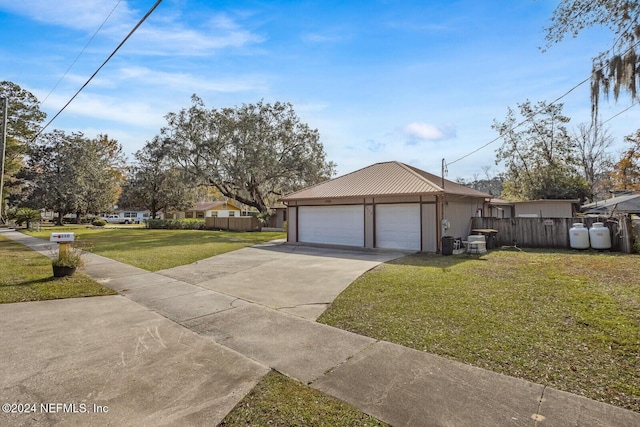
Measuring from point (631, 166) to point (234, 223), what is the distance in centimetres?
2889

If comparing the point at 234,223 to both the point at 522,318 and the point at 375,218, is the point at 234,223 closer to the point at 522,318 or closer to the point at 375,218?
the point at 375,218

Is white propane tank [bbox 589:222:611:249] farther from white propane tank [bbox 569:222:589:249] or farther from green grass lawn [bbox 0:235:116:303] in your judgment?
green grass lawn [bbox 0:235:116:303]

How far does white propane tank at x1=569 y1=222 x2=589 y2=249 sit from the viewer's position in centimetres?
1152

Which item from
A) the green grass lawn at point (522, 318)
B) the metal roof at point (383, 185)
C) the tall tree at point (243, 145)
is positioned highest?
the tall tree at point (243, 145)

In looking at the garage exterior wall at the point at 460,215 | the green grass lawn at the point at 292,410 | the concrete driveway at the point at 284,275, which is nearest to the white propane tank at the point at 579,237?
the garage exterior wall at the point at 460,215

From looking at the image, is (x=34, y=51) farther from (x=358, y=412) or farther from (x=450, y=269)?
(x=450, y=269)

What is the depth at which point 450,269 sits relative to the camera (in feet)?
28.2

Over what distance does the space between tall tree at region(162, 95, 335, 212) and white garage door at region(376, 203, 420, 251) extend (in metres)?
11.5

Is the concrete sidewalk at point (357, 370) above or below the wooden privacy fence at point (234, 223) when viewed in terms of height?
below

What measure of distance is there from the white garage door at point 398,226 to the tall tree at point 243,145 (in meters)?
11.5

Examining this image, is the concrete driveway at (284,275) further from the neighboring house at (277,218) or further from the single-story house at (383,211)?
the neighboring house at (277,218)

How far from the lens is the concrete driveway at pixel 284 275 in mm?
6027

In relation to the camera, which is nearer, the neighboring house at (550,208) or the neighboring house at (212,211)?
the neighboring house at (550,208)

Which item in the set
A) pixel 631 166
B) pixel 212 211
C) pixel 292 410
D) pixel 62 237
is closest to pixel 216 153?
pixel 62 237
